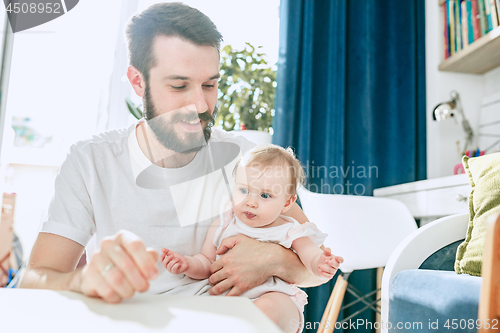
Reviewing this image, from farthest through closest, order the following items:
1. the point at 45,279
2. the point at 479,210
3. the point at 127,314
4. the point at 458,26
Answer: the point at 458,26
the point at 479,210
the point at 45,279
the point at 127,314

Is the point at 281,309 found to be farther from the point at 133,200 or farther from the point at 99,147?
the point at 99,147

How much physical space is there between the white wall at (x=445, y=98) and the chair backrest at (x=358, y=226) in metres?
0.75

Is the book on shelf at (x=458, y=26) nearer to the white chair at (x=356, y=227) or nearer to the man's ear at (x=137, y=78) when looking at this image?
the white chair at (x=356, y=227)

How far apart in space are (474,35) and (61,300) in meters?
2.26


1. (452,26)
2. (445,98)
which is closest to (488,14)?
(452,26)

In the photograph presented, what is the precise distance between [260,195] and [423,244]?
0.49m

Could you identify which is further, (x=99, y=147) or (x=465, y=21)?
(x=465, y=21)

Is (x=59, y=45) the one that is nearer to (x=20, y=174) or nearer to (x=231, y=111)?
(x=20, y=174)

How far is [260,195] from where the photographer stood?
1.01 meters

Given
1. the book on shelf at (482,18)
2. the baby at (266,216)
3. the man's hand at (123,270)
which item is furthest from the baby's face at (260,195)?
the book on shelf at (482,18)

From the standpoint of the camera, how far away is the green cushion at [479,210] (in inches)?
35.4

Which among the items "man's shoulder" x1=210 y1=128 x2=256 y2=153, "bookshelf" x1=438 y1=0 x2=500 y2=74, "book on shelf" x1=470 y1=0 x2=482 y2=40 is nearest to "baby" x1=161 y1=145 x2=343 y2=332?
"man's shoulder" x1=210 y1=128 x2=256 y2=153

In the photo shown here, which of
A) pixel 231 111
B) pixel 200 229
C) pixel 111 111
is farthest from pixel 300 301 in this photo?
pixel 111 111

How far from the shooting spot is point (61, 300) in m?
0.43
